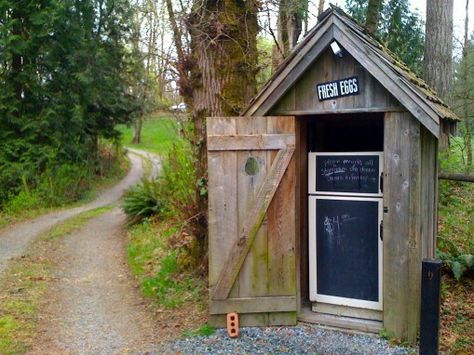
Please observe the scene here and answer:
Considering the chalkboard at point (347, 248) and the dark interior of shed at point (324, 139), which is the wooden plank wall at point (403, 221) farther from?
the dark interior of shed at point (324, 139)

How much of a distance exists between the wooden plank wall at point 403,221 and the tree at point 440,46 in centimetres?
556

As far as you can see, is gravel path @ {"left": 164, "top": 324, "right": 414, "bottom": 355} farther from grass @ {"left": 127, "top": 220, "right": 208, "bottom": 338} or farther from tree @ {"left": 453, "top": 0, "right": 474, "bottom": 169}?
tree @ {"left": 453, "top": 0, "right": 474, "bottom": 169}

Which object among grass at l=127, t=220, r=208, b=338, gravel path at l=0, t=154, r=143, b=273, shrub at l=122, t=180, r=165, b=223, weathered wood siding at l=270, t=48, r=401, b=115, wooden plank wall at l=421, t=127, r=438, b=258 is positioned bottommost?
gravel path at l=0, t=154, r=143, b=273

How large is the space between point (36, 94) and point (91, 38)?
4.03 m

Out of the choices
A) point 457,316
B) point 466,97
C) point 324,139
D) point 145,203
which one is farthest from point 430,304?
point 145,203

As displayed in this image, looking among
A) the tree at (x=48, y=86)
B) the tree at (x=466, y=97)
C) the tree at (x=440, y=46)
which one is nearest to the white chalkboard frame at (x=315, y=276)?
the tree at (x=440, y=46)

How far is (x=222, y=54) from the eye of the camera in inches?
274

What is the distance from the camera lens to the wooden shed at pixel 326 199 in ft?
17.2

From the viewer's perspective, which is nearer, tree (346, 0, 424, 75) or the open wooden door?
the open wooden door

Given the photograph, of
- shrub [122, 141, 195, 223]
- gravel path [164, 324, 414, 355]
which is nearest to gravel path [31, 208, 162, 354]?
gravel path [164, 324, 414, 355]

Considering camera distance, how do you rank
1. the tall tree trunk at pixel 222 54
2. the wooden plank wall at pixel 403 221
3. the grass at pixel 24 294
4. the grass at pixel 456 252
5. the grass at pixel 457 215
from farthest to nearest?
the grass at pixel 457 215, the tall tree trunk at pixel 222 54, the grass at pixel 24 294, the grass at pixel 456 252, the wooden plank wall at pixel 403 221

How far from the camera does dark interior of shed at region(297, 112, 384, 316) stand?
6.31 metres

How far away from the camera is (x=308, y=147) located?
21.5ft

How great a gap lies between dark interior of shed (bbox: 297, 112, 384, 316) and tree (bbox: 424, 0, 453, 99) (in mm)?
4155
